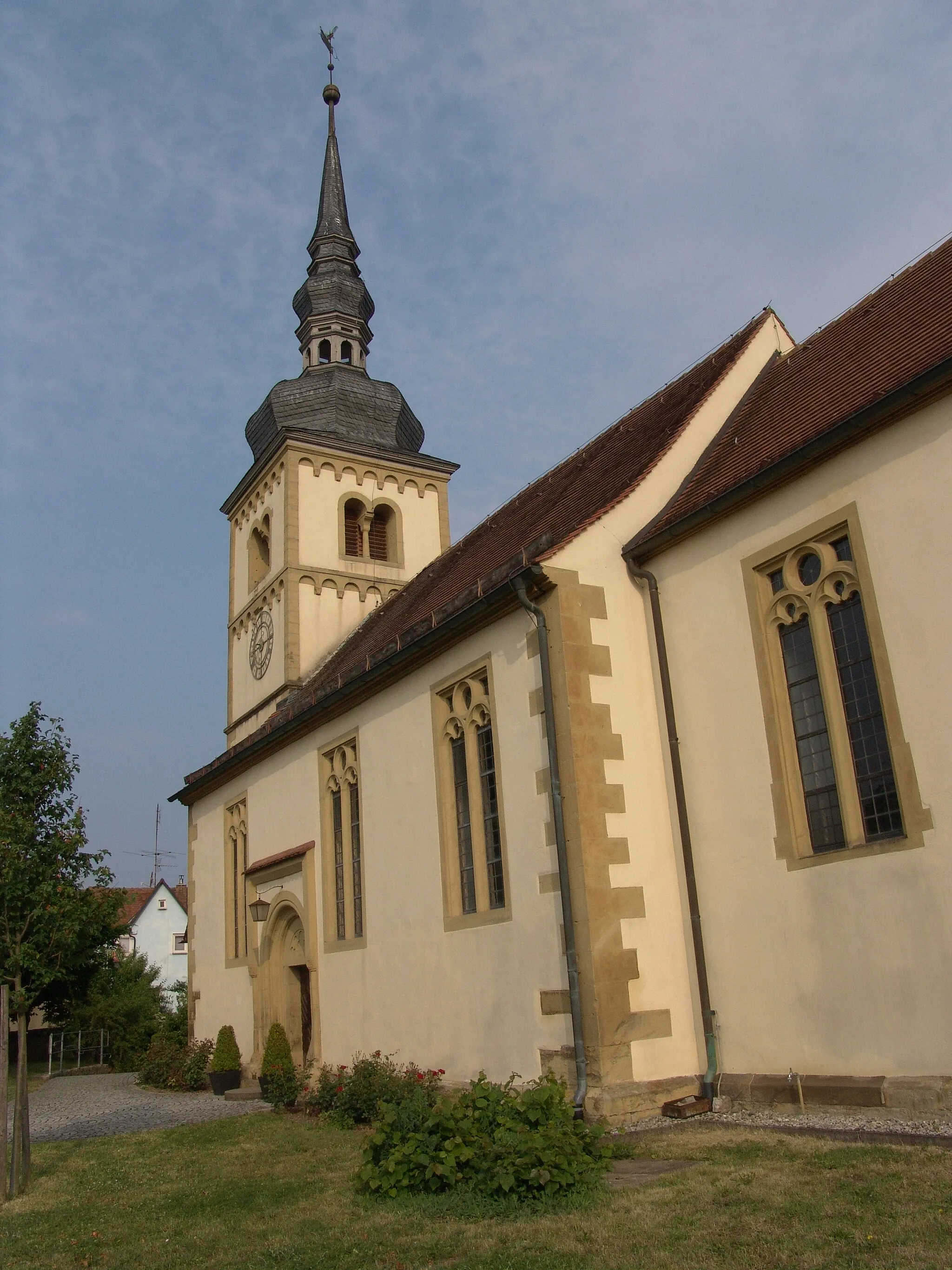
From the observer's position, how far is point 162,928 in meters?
55.2

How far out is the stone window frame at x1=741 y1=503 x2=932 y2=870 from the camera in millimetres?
9062

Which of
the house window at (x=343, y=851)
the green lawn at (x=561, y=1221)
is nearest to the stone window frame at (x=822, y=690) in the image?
the green lawn at (x=561, y=1221)

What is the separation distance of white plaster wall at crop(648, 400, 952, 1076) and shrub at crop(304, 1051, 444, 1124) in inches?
143

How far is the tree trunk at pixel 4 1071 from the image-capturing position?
28.8 ft

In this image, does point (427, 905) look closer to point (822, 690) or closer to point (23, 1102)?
point (23, 1102)

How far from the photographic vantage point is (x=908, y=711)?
355 inches

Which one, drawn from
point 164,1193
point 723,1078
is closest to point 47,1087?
point 164,1193

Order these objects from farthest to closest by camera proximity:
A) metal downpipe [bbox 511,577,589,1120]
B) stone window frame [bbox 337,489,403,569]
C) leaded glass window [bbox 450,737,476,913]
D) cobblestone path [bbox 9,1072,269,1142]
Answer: stone window frame [bbox 337,489,403,569] < cobblestone path [bbox 9,1072,269,1142] < leaded glass window [bbox 450,737,476,913] < metal downpipe [bbox 511,577,589,1120]

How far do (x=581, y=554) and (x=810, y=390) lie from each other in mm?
3151

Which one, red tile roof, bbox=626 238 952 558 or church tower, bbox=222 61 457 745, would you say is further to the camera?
church tower, bbox=222 61 457 745

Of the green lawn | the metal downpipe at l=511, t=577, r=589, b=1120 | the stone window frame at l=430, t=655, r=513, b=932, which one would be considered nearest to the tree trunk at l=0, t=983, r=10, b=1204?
the green lawn

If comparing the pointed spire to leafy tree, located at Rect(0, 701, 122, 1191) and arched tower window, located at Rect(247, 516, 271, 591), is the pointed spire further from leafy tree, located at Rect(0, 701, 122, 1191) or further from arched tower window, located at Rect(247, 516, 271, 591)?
leafy tree, located at Rect(0, 701, 122, 1191)

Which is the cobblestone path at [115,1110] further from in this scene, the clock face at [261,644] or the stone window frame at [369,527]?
the stone window frame at [369,527]

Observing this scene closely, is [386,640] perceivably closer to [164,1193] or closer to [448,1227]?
[164,1193]
